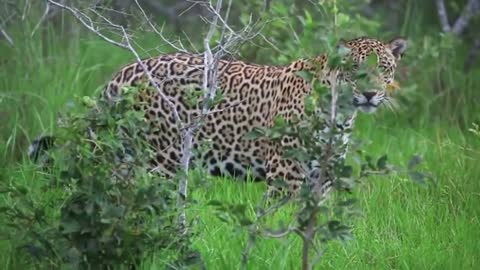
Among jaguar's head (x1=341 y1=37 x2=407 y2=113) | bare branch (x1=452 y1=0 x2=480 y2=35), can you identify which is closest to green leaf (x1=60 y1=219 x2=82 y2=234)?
jaguar's head (x1=341 y1=37 x2=407 y2=113)

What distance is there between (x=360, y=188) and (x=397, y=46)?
1.00m

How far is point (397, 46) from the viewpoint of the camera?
753 cm

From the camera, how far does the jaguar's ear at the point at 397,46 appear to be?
24.6 ft

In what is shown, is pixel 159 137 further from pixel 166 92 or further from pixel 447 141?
pixel 447 141

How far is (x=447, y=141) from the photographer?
7.83 m

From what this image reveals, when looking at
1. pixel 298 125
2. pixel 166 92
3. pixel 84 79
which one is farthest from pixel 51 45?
pixel 298 125

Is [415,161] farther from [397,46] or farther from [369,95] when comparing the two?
[397,46]

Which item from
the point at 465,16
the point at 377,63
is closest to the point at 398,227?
the point at 377,63

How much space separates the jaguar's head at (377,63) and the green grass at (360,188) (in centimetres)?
44

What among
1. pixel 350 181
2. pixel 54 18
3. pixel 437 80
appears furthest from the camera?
pixel 54 18

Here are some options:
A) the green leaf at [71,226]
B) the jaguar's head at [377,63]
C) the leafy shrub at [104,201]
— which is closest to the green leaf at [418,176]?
the leafy shrub at [104,201]

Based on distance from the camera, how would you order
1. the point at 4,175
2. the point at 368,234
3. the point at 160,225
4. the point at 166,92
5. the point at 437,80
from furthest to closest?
the point at 437,80
the point at 166,92
the point at 4,175
the point at 368,234
the point at 160,225

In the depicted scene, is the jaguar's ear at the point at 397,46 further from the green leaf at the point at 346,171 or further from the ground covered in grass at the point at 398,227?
the green leaf at the point at 346,171

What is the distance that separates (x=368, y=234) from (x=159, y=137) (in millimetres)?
1873
